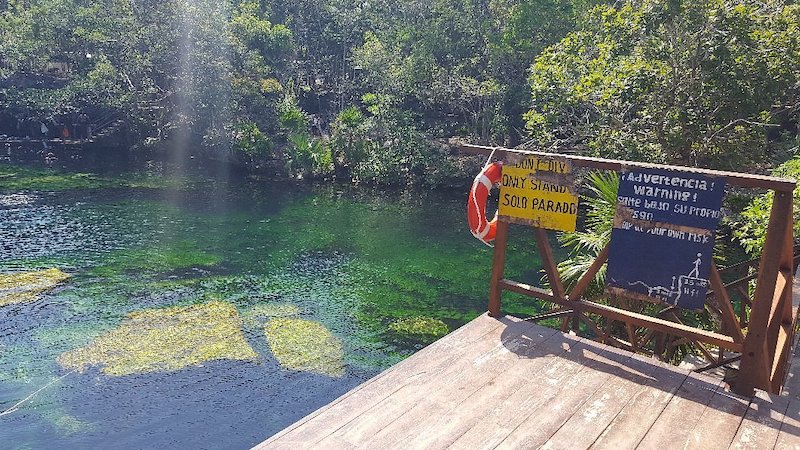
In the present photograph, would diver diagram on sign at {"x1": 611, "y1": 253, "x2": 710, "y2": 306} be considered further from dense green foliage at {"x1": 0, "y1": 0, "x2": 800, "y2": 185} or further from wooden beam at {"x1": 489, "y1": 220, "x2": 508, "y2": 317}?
→ dense green foliage at {"x1": 0, "y1": 0, "x2": 800, "y2": 185}

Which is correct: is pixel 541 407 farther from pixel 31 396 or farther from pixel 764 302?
pixel 31 396

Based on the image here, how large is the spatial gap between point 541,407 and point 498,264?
4.74ft

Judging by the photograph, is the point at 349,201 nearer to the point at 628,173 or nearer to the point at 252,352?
the point at 252,352

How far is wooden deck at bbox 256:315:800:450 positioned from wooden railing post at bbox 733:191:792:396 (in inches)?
4.8

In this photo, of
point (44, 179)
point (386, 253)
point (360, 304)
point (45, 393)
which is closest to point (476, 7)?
point (386, 253)

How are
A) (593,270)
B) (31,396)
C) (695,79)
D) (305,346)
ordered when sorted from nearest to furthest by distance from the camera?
(593,270)
(31,396)
(305,346)
(695,79)

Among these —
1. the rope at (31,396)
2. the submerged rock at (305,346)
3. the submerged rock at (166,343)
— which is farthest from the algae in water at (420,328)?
the rope at (31,396)

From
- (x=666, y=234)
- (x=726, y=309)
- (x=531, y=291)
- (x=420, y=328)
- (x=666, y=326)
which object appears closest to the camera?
(x=726, y=309)

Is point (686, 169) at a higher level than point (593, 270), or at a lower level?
higher

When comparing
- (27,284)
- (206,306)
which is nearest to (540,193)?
(206,306)

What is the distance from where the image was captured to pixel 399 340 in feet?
35.5

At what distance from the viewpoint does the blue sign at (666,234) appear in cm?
389

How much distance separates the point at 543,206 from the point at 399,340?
6713 mm

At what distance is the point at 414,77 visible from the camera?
77.2ft
